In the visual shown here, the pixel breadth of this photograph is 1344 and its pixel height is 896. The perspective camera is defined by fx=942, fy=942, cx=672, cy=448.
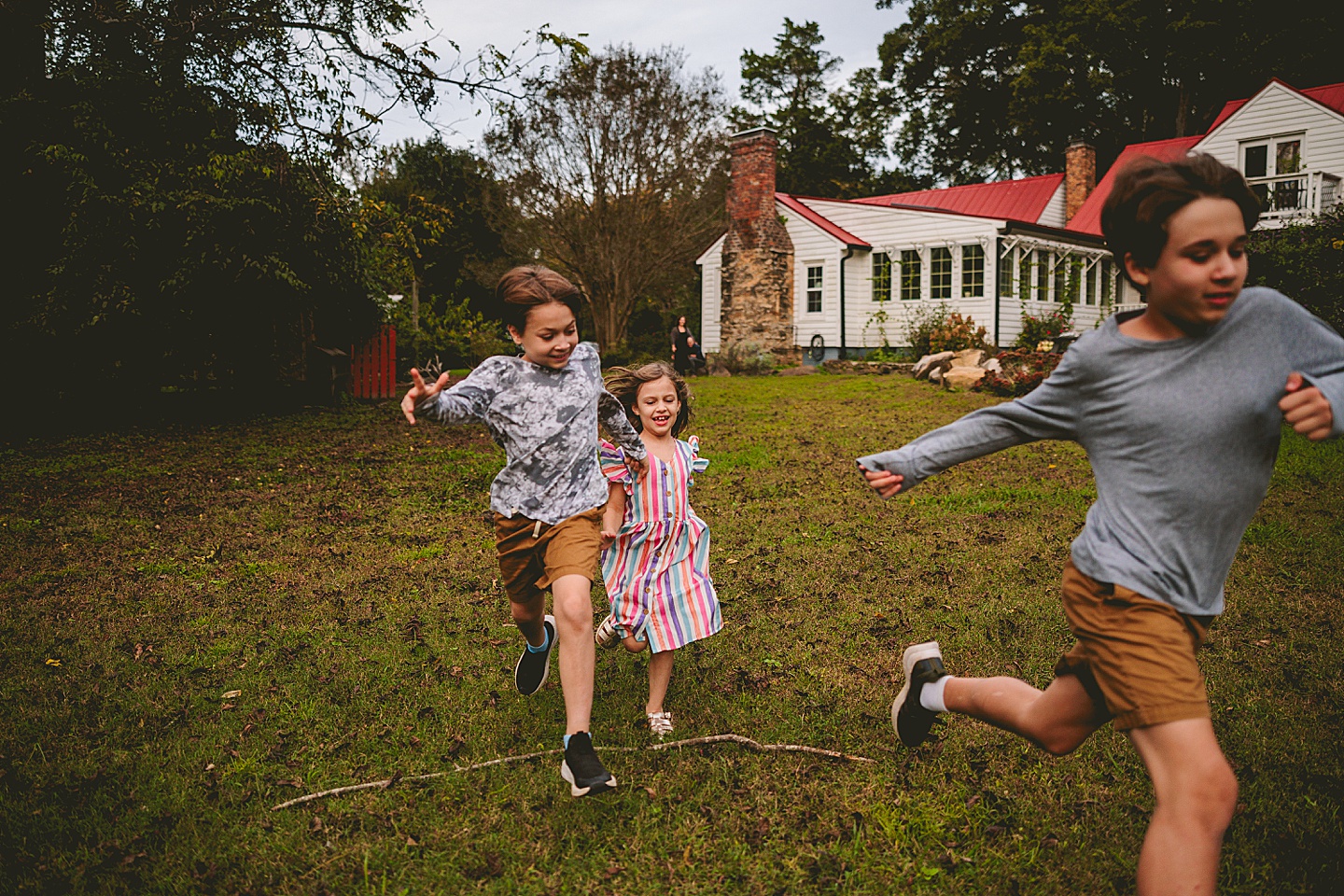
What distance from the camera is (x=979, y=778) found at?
3492 mm

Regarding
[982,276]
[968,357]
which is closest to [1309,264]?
[968,357]

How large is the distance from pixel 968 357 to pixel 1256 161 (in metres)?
15.1

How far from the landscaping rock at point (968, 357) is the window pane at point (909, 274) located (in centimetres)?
639

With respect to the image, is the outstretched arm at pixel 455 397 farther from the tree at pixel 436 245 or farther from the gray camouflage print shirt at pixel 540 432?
the tree at pixel 436 245

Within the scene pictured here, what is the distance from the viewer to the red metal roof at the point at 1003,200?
29953mm

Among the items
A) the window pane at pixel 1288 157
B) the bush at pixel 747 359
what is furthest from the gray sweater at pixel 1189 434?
the window pane at pixel 1288 157

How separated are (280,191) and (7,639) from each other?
9.67 meters

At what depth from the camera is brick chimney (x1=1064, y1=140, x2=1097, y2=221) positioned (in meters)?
30.3

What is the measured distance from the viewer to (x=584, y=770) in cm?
312

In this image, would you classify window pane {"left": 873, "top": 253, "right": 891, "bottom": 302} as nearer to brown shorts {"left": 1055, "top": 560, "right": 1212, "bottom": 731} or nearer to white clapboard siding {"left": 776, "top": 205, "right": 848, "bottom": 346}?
white clapboard siding {"left": 776, "top": 205, "right": 848, "bottom": 346}

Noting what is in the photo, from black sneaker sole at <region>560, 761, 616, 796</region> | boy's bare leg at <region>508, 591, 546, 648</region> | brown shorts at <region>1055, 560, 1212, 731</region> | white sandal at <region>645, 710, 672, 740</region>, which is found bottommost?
white sandal at <region>645, 710, 672, 740</region>

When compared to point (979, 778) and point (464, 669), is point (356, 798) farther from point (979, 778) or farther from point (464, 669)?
point (979, 778)

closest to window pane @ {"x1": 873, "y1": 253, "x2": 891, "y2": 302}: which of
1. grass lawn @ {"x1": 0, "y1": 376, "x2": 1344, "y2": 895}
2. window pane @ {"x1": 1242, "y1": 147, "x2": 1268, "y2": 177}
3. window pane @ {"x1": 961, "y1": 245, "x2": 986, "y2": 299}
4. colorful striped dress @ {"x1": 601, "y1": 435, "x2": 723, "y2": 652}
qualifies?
window pane @ {"x1": 961, "y1": 245, "x2": 986, "y2": 299}

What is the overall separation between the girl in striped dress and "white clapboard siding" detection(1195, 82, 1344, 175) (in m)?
26.7
